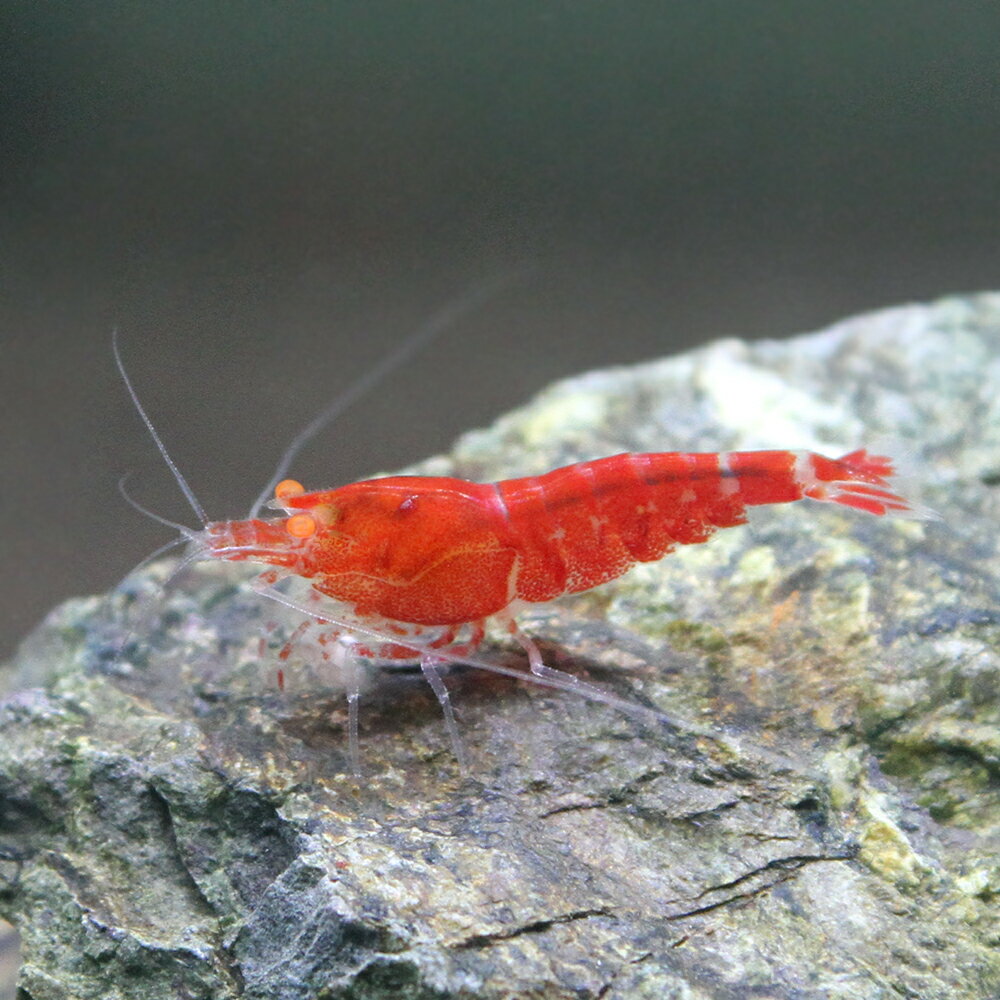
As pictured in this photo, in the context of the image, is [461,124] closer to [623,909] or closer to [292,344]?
[292,344]

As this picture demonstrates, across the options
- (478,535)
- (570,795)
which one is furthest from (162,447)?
(570,795)

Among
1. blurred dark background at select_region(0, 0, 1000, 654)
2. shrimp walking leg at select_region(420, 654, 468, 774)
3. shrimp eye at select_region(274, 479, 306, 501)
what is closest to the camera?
shrimp walking leg at select_region(420, 654, 468, 774)

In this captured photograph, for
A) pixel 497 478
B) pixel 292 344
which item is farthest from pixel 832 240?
pixel 292 344

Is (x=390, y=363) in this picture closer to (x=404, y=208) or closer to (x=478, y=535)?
(x=404, y=208)

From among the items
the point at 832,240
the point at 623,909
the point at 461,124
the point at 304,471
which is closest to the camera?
the point at 623,909

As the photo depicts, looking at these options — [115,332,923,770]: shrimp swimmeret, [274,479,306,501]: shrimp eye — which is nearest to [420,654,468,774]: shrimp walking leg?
[115,332,923,770]: shrimp swimmeret

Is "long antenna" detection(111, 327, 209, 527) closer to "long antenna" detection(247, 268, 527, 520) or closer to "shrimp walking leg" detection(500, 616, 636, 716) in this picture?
"long antenna" detection(247, 268, 527, 520)

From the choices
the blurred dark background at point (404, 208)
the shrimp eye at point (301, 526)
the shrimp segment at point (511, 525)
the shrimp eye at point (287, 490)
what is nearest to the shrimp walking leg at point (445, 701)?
the shrimp segment at point (511, 525)

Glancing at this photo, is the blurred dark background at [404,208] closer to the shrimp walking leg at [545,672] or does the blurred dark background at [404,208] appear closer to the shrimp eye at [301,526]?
the shrimp eye at [301,526]
